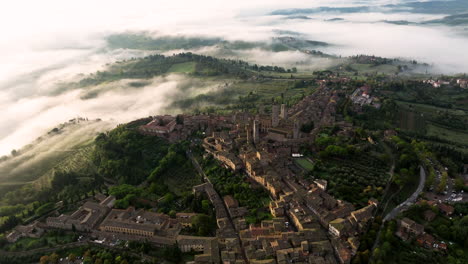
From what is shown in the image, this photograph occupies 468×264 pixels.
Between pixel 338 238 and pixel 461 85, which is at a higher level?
pixel 461 85

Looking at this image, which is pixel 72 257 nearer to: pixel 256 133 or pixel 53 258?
pixel 53 258

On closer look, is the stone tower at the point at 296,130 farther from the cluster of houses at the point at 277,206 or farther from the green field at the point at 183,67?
the green field at the point at 183,67

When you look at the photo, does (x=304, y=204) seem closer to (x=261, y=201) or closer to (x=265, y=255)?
(x=261, y=201)

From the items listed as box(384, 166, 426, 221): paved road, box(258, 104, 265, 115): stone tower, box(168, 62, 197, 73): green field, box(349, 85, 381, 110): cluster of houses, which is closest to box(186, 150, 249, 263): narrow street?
box(384, 166, 426, 221): paved road

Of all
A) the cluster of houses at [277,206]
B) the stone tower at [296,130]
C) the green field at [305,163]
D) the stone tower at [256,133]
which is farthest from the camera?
the stone tower at [296,130]

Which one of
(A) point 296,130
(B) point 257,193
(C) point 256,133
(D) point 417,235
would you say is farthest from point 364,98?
(D) point 417,235

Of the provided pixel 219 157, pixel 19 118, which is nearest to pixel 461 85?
pixel 219 157

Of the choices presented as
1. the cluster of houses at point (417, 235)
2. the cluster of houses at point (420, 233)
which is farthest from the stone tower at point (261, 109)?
the cluster of houses at point (417, 235)
